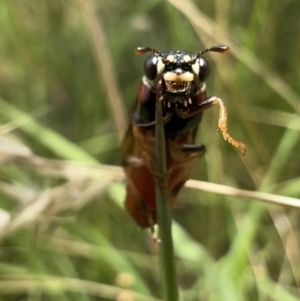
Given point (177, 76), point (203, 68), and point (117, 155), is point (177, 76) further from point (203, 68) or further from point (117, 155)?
point (117, 155)

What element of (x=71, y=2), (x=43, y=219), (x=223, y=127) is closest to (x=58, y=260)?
(x=43, y=219)

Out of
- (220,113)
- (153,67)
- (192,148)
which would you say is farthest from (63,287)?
(220,113)

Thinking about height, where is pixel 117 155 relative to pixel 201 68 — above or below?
above

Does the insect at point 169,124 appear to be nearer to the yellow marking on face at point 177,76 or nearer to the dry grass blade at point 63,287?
the yellow marking on face at point 177,76

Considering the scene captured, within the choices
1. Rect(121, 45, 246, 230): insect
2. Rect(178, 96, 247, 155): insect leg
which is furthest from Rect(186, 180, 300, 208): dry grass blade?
Rect(178, 96, 247, 155): insect leg

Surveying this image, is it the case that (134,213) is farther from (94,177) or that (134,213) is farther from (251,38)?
(251,38)

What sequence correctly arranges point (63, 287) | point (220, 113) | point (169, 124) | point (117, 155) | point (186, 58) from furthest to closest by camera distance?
point (117, 155) < point (63, 287) < point (169, 124) < point (186, 58) < point (220, 113)

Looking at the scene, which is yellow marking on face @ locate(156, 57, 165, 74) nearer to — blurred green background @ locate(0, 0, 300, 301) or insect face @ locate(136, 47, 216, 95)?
insect face @ locate(136, 47, 216, 95)
